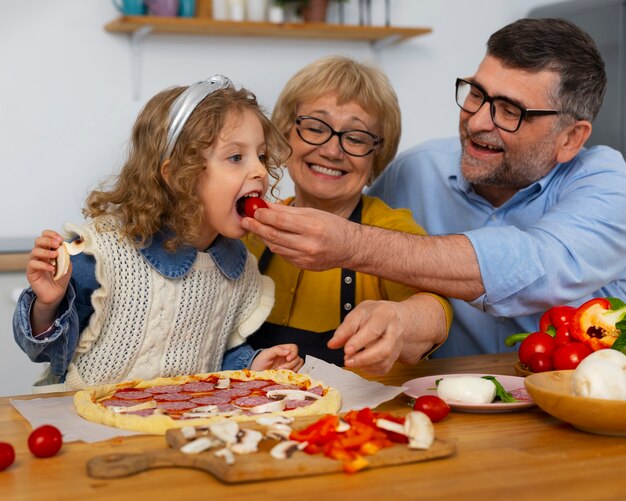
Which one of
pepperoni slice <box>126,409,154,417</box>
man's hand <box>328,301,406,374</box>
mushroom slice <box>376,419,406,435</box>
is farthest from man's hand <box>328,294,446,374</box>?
pepperoni slice <box>126,409,154,417</box>

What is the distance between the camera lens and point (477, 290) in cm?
180

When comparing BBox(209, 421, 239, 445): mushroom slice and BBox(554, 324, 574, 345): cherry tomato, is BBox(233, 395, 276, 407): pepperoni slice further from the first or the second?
BBox(554, 324, 574, 345): cherry tomato

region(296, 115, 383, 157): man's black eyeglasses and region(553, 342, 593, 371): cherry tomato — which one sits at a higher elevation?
region(296, 115, 383, 157): man's black eyeglasses

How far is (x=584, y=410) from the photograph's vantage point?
127cm

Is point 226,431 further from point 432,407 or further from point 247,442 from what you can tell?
point 432,407

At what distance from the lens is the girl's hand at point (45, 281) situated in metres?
1.52

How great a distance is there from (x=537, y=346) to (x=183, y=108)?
87cm

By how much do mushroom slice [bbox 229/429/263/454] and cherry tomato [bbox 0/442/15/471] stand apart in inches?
11.4

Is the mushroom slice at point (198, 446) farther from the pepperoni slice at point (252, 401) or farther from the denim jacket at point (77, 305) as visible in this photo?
the denim jacket at point (77, 305)

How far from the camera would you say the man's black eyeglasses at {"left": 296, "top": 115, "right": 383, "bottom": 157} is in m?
2.22

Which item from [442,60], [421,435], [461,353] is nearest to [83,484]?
[421,435]

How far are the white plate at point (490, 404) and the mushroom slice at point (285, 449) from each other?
0.36m

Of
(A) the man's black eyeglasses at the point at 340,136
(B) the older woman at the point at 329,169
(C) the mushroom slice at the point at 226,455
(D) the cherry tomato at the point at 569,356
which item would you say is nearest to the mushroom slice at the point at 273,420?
(C) the mushroom slice at the point at 226,455

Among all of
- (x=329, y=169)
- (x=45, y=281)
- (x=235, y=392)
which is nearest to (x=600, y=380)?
(x=235, y=392)
